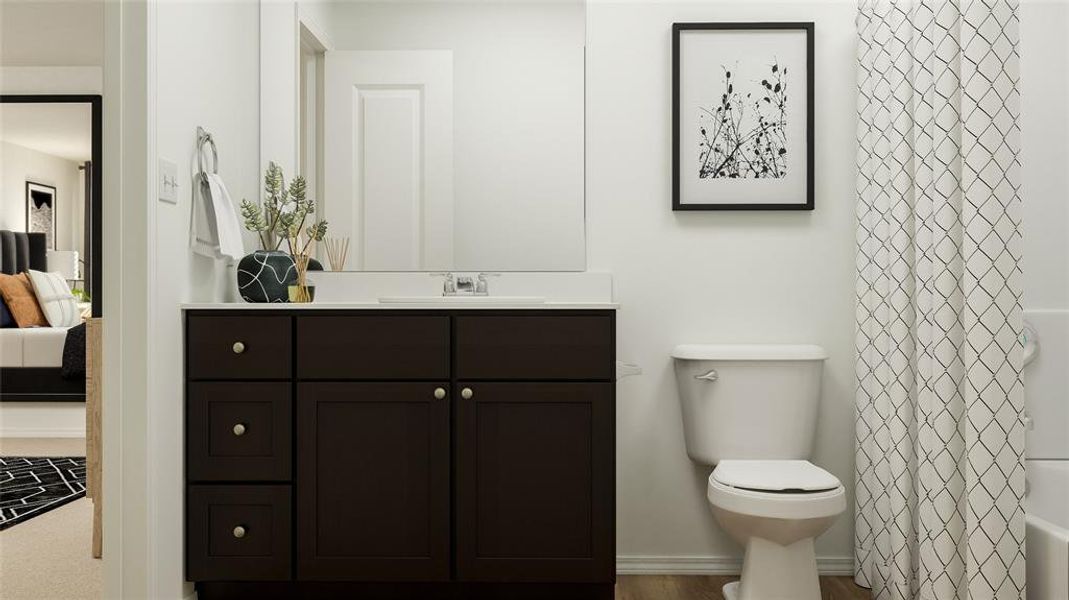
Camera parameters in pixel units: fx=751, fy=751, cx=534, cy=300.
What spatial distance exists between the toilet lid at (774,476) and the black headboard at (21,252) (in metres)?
5.90

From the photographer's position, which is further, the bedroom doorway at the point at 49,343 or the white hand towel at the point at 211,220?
the bedroom doorway at the point at 49,343

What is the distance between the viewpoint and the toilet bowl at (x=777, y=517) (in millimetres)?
1944

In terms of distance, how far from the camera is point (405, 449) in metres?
2.03

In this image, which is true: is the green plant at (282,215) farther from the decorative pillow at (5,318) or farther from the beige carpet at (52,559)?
the decorative pillow at (5,318)

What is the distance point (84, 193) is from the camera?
687 centimetres

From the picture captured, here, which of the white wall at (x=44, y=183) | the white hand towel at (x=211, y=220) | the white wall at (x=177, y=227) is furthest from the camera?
the white wall at (x=44, y=183)

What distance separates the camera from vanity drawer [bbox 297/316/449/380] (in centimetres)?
203

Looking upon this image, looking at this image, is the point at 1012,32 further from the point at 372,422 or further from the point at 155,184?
the point at 155,184

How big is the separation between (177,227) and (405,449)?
2.79ft

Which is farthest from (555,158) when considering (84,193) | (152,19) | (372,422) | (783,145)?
(84,193)

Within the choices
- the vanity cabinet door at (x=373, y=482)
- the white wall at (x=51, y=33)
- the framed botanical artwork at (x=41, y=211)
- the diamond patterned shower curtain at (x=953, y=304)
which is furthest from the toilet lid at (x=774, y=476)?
the framed botanical artwork at (x=41, y=211)

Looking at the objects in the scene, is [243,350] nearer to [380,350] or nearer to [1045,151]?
[380,350]

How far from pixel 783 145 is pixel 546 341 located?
1.15m

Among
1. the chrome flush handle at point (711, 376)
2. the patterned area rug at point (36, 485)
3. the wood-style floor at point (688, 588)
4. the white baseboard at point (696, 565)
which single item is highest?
the chrome flush handle at point (711, 376)
